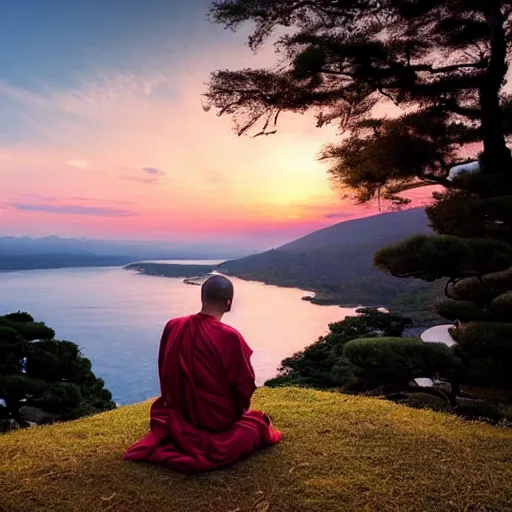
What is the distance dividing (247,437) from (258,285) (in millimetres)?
30232

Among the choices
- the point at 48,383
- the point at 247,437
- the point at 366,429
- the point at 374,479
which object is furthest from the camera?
the point at 48,383

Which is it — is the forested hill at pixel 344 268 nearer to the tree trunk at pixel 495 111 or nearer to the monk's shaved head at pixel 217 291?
the tree trunk at pixel 495 111

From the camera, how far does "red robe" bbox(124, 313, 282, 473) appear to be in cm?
410

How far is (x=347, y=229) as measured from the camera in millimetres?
51906

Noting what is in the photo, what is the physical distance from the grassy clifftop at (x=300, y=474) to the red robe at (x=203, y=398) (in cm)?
17

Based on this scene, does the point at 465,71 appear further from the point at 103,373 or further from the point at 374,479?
the point at 103,373

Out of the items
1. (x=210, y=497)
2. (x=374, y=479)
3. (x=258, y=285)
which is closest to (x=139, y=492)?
(x=210, y=497)

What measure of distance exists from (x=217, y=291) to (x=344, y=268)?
32416 mm

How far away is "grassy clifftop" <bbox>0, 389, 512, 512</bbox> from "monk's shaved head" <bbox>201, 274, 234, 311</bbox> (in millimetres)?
1418

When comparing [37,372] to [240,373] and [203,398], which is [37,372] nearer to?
[203,398]

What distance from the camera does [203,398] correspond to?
13.5 feet

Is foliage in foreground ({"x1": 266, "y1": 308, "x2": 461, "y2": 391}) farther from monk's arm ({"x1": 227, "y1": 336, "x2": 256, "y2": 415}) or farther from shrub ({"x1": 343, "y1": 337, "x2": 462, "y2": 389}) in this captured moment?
monk's arm ({"x1": 227, "y1": 336, "x2": 256, "y2": 415})

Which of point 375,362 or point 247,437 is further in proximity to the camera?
point 375,362

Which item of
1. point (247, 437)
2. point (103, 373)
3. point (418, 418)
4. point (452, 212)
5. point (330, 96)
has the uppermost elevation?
point (330, 96)
